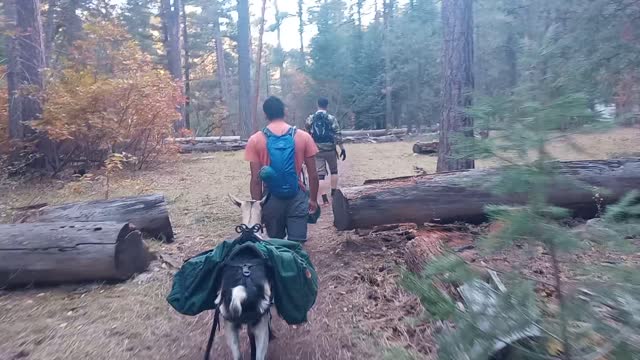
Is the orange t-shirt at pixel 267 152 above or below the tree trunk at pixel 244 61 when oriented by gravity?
below

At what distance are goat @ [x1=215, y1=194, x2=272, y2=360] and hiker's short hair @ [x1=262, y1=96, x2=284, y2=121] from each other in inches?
83.8

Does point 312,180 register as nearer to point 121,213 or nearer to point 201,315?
point 201,315

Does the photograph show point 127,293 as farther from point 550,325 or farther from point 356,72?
point 356,72

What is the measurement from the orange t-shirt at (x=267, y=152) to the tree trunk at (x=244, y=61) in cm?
1858

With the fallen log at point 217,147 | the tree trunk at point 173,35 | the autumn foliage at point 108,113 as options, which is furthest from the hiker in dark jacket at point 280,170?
the tree trunk at point 173,35

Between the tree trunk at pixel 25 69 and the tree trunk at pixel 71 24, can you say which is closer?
the tree trunk at pixel 25 69

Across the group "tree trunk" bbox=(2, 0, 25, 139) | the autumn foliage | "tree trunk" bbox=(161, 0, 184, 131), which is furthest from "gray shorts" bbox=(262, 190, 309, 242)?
"tree trunk" bbox=(161, 0, 184, 131)

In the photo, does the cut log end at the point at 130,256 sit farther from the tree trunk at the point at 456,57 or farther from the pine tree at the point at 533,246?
the tree trunk at the point at 456,57

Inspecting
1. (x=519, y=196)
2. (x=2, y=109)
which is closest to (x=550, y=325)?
(x=519, y=196)


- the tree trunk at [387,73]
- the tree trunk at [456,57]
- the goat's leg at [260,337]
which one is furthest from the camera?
the tree trunk at [387,73]

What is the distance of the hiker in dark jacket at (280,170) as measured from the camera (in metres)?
5.51

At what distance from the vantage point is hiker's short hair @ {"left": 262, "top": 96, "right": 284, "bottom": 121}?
5547 mm

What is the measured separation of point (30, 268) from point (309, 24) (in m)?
42.1

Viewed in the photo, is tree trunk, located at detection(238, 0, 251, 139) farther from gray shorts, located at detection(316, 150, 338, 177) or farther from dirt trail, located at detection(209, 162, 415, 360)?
dirt trail, located at detection(209, 162, 415, 360)
